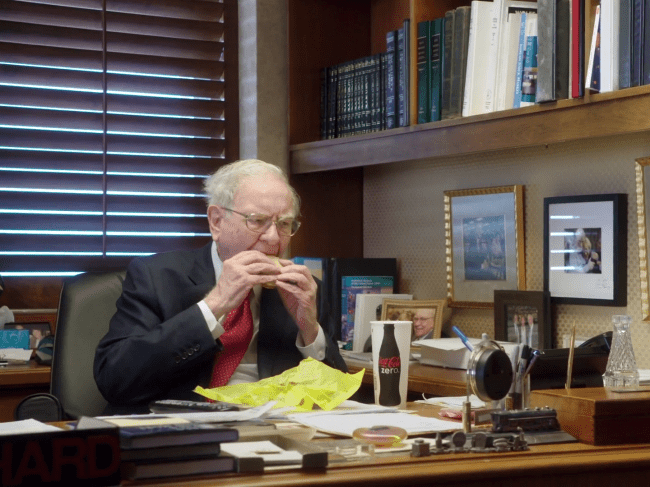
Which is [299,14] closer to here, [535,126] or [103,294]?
[535,126]

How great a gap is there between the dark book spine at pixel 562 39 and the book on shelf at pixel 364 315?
1.03 m

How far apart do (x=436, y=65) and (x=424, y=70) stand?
0.16ft

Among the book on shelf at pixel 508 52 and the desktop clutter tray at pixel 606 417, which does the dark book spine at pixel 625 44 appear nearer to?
the book on shelf at pixel 508 52

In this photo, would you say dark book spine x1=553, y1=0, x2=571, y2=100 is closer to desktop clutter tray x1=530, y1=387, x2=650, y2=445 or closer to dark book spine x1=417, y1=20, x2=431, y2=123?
dark book spine x1=417, y1=20, x2=431, y2=123

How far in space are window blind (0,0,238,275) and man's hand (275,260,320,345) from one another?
109cm

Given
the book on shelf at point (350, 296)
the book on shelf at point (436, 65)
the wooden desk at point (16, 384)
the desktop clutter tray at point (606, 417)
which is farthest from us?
the book on shelf at point (350, 296)

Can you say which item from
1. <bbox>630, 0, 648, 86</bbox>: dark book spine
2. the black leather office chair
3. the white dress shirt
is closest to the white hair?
the white dress shirt

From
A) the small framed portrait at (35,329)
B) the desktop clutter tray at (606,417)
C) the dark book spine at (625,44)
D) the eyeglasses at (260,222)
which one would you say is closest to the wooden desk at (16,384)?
the small framed portrait at (35,329)

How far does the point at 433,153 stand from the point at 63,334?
1154 mm

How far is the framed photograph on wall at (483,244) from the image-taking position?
279 centimetres

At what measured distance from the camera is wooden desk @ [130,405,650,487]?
120cm

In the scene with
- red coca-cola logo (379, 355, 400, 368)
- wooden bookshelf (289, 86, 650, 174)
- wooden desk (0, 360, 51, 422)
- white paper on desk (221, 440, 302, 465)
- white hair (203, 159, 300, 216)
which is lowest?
wooden desk (0, 360, 51, 422)

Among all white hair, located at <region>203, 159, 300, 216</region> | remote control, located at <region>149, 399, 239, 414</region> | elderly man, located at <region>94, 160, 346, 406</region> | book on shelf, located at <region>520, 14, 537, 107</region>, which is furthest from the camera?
book on shelf, located at <region>520, 14, 537, 107</region>

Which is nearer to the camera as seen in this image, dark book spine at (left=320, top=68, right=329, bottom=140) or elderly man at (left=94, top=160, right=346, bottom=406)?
elderly man at (left=94, top=160, right=346, bottom=406)
